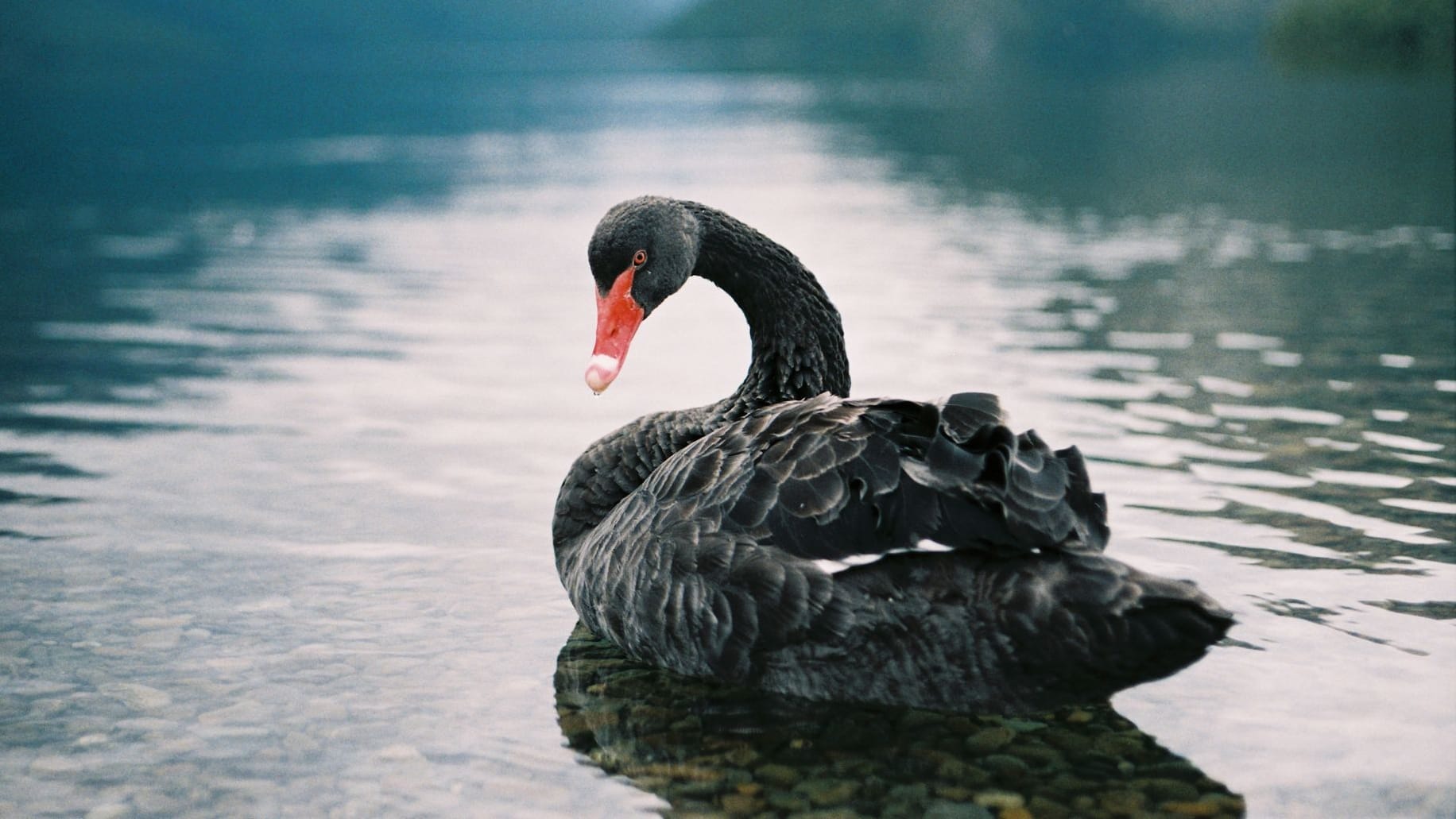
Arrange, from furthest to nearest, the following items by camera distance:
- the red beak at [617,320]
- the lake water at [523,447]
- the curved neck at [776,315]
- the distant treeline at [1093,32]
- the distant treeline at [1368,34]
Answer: the distant treeline at [1093,32] → the distant treeline at [1368,34] → the curved neck at [776,315] → the red beak at [617,320] → the lake water at [523,447]

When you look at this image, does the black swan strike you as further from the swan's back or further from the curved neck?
the curved neck

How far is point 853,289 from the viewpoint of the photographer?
13273mm

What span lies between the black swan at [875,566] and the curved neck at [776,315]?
1.22 ft

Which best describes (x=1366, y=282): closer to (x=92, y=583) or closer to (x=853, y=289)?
(x=853, y=289)

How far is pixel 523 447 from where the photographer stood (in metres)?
8.12

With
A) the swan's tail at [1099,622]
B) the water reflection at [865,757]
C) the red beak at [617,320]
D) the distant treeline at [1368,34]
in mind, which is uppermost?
the distant treeline at [1368,34]

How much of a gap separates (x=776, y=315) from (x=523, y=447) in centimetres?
311

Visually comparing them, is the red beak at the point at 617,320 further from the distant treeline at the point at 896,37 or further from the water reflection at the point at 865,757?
the distant treeline at the point at 896,37

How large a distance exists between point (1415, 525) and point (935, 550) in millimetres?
3144

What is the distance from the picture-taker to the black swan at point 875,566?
3.82 metres

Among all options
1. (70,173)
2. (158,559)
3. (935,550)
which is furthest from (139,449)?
(70,173)

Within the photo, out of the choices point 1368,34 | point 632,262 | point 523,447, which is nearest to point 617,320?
point 632,262

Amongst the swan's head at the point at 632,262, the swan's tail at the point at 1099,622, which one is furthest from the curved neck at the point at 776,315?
the swan's tail at the point at 1099,622

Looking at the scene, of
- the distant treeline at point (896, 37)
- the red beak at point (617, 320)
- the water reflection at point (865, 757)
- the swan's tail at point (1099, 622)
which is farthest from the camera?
the distant treeline at point (896, 37)
